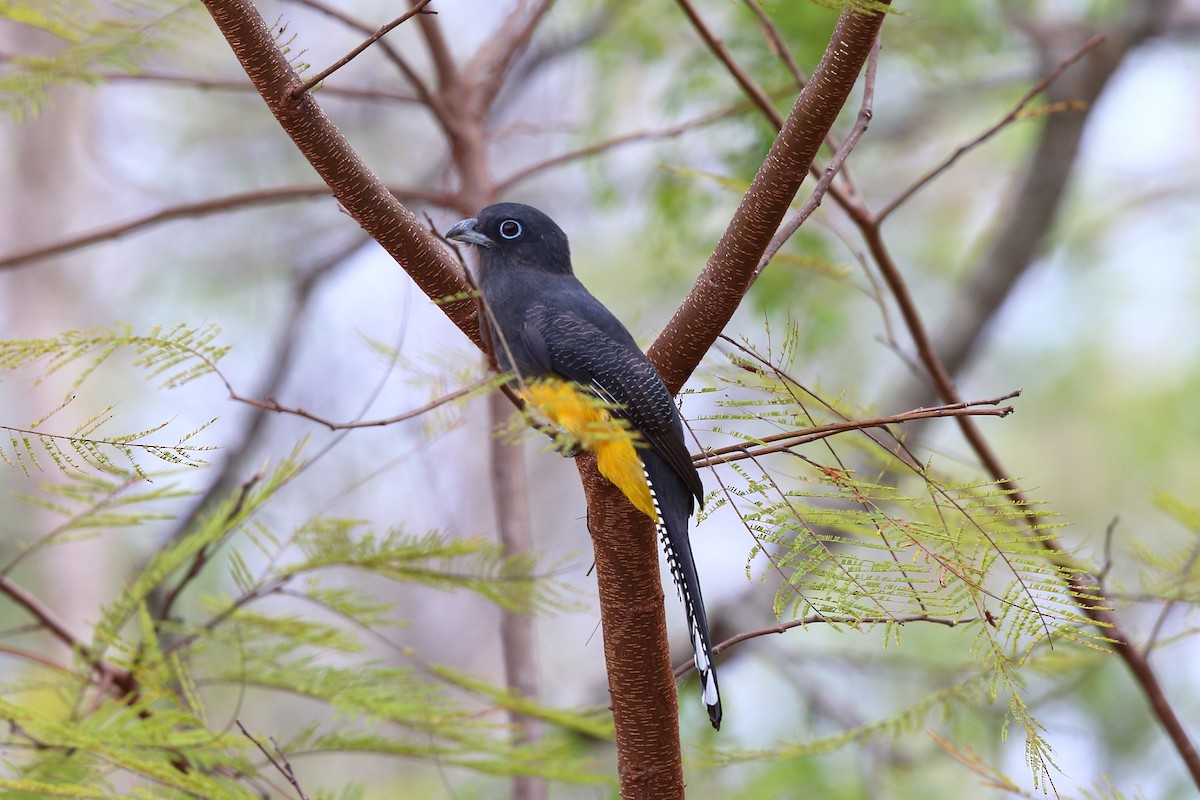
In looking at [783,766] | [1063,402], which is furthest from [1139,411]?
[783,766]

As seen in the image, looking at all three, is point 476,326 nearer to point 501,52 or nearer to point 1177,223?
point 501,52

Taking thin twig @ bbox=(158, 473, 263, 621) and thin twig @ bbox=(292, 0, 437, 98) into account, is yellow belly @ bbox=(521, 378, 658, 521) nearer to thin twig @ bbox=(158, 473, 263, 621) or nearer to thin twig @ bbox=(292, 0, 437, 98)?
thin twig @ bbox=(292, 0, 437, 98)

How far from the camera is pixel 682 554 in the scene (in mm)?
2490

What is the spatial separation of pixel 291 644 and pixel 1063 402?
839cm

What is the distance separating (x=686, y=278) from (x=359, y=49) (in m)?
5.51

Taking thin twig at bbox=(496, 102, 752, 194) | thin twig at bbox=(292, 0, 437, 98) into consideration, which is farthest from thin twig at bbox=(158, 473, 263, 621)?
thin twig at bbox=(496, 102, 752, 194)

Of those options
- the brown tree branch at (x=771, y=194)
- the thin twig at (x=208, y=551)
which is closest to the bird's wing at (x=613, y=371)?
the brown tree branch at (x=771, y=194)

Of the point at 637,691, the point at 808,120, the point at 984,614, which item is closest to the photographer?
the point at 984,614

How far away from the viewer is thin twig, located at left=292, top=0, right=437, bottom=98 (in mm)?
1764

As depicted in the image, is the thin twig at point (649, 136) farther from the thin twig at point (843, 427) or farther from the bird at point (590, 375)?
the thin twig at point (843, 427)

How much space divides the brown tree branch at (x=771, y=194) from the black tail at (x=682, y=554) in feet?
1.25

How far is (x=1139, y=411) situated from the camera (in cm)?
902

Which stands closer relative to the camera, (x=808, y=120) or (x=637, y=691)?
(x=808, y=120)

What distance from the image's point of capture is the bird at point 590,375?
2.26 metres
